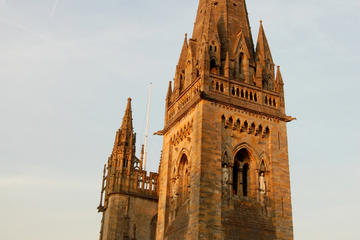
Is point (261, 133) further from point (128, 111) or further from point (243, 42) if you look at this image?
point (128, 111)

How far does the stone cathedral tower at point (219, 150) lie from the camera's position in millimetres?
27406

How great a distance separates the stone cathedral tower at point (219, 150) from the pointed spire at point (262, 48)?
0.09 m

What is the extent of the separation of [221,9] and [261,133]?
9357 mm

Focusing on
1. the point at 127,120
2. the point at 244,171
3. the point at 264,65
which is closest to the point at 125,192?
the point at 127,120

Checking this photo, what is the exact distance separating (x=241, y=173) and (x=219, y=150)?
84.3 inches

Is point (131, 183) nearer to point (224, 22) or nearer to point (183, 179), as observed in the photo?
point (183, 179)

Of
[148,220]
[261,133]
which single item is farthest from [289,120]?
[148,220]

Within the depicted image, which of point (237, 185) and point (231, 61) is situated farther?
point (231, 61)

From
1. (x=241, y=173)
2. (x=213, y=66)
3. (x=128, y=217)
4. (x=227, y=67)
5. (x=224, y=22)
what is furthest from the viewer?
(x=128, y=217)

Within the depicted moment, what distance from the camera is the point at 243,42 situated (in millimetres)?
32969

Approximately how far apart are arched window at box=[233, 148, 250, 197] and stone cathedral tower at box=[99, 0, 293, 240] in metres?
0.06

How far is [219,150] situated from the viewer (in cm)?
2822

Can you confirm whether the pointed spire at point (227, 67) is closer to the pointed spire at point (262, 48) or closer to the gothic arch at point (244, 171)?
the pointed spire at point (262, 48)

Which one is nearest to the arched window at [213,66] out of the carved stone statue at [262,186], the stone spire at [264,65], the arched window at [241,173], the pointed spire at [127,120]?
the stone spire at [264,65]
